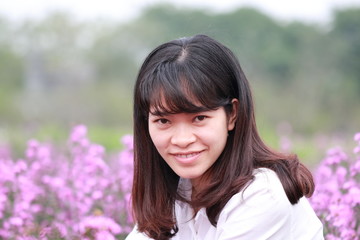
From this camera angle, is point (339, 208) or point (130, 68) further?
point (130, 68)

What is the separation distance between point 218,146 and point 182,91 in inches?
7.8

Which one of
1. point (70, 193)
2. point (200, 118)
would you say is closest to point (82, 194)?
point (70, 193)

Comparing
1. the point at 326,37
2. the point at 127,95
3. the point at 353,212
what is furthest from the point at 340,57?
the point at 353,212

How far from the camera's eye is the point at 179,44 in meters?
1.83

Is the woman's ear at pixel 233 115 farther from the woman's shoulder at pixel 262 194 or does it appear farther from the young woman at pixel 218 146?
the woman's shoulder at pixel 262 194

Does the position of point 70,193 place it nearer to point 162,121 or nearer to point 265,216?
point 162,121

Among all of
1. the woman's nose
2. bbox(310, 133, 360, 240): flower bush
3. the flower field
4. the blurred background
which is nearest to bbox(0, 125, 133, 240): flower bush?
the flower field

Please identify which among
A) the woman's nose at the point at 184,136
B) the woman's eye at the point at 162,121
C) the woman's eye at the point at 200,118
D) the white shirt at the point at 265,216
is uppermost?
the woman's eye at the point at 162,121

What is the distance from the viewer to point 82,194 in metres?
2.96

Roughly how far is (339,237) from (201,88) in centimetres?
87

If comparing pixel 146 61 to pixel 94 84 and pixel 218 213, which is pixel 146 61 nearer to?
pixel 218 213

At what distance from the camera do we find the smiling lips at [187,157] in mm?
1804

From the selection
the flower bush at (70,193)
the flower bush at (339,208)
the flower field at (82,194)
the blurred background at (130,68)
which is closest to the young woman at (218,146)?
the flower bush at (339,208)

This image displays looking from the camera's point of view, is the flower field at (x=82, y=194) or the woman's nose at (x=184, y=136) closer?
the woman's nose at (x=184, y=136)
